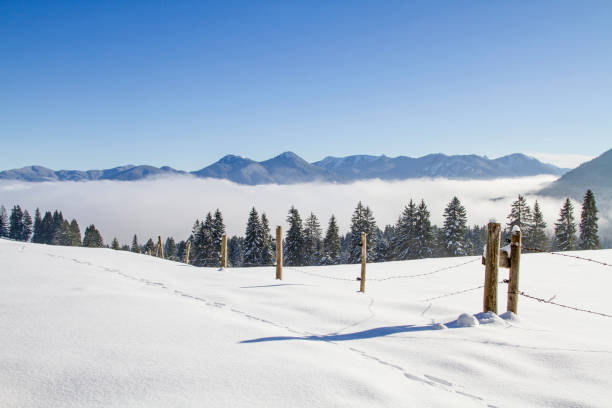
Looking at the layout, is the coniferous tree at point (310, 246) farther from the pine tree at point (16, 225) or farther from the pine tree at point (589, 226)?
the pine tree at point (16, 225)

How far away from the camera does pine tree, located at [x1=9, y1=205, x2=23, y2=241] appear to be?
92.1 metres

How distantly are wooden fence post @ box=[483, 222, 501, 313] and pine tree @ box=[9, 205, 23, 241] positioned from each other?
116 metres

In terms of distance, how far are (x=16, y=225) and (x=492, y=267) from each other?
116863 millimetres

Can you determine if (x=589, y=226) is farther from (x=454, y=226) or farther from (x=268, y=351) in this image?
(x=268, y=351)

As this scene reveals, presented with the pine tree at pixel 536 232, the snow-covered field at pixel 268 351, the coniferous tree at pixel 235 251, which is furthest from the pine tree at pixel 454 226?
the coniferous tree at pixel 235 251

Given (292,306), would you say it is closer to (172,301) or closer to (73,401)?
(172,301)

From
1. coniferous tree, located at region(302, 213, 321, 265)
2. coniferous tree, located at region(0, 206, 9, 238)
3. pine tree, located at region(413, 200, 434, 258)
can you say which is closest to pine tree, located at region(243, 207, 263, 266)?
coniferous tree, located at region(302, 213, 321, 265)

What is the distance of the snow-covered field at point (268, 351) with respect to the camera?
3348mm

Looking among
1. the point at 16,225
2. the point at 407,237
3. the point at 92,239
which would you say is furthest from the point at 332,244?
the point at 16,225

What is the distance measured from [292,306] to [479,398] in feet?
15.0

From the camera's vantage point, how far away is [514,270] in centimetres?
751

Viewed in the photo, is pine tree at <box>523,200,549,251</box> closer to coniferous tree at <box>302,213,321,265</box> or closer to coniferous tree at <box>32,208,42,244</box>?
coniferous tree at <box>302,213,321,265</box>

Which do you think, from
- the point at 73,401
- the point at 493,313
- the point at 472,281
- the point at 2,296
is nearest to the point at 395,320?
the point at 493,313

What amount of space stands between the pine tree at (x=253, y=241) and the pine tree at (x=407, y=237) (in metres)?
20.4
